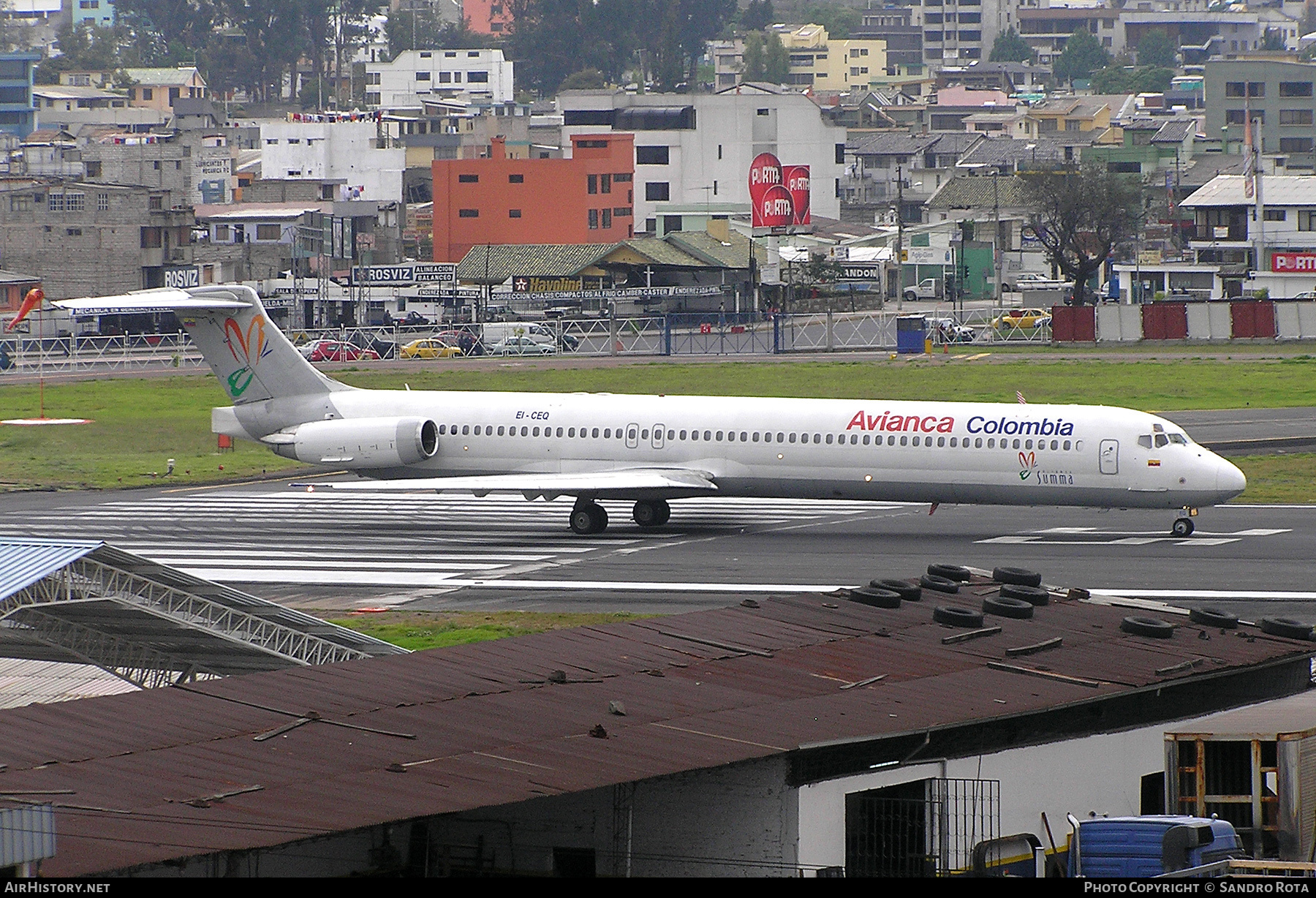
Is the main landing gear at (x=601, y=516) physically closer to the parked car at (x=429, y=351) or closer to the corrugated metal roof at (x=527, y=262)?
the parked car at (x=429, y=351)

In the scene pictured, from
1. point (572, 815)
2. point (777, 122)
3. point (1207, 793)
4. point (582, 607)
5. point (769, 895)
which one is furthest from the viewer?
point (777, 122)

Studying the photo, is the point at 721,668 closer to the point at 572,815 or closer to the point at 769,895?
the point at 572,815

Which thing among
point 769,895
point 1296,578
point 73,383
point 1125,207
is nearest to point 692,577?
point 1296,578

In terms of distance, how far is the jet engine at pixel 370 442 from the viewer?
41.2 metres

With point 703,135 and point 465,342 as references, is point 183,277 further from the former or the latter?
point 703,135

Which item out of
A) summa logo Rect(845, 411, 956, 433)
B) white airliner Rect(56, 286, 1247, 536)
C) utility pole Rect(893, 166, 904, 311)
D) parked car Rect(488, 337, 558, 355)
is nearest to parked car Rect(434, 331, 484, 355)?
parked car Rect(488, 337, 558, 355)

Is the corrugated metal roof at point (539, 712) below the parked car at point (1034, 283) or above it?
below

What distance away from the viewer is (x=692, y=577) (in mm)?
34906

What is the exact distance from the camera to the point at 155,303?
135ft

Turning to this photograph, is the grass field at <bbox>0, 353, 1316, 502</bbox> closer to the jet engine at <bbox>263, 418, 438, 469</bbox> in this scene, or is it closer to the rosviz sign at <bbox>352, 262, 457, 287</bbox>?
the jet engine at <bbox>263, 418, 438, 469</bbox>

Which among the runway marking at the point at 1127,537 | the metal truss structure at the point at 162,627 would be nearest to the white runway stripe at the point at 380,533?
the runway marking at the point at 1127,537

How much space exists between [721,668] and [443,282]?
9246cm

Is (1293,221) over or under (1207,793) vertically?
over

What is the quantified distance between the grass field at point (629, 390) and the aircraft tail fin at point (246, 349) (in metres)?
8.61
